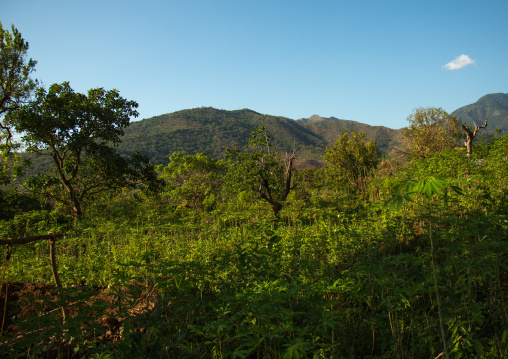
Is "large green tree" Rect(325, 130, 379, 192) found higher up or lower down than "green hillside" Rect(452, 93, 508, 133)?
lower down

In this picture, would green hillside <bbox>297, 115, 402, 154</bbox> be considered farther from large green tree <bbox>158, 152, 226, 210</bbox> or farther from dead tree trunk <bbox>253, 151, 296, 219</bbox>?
dead tree trunk <bbox>253, 151, 296, 219</bbox>

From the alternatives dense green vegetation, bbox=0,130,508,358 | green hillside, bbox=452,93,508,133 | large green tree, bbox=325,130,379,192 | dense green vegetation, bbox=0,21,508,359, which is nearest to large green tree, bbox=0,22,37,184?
dense green vegetation, bbox=0,21,508,359

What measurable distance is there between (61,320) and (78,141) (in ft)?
24.0

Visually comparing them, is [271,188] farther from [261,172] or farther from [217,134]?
[217,134]

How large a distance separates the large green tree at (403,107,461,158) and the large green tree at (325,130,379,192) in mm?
2425

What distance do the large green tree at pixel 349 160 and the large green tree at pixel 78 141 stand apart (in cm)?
874

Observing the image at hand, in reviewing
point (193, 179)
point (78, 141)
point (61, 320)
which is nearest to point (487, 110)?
point (193, 179)

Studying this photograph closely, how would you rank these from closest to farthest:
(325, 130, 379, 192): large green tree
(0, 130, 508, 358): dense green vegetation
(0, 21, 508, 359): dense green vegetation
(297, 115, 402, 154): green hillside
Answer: (0, 130, 508, 358): dense green vegetation, (0, 21, 508, 359): dense green vegetation, (325, 130, 379, 192): large green tree, (297, 115, 402, 154): green hillside

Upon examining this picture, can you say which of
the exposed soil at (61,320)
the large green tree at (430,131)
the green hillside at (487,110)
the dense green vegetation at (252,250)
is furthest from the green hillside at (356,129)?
the green hillside at (487,110)

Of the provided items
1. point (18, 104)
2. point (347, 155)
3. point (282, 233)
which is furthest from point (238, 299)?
point (347, 155)

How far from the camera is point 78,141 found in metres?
8.62

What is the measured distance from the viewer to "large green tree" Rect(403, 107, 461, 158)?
1527 cm

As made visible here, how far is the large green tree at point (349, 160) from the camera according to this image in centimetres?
1371

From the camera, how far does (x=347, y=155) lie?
46.3ft
